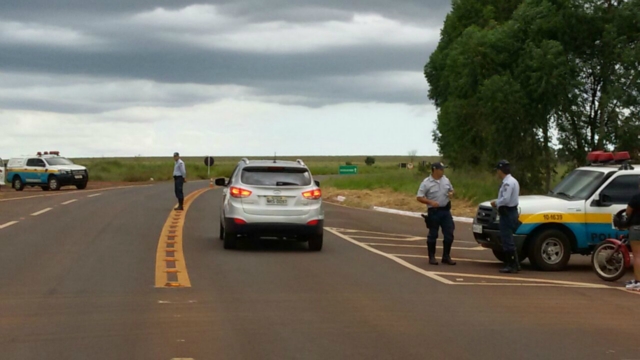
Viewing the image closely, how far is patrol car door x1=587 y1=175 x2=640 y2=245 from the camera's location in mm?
15672

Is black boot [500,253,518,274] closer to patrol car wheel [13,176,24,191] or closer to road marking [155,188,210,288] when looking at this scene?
road marking [155,188,210,288]

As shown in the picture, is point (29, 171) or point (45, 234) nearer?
point (45, 234)

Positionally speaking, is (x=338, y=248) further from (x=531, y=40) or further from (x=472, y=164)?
(x=472, y=164)

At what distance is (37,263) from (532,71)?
2348 cm

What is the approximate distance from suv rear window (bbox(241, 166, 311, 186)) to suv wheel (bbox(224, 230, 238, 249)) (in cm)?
100

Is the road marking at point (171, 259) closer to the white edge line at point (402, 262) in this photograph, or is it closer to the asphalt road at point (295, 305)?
the asphalt road at point (295, 305)

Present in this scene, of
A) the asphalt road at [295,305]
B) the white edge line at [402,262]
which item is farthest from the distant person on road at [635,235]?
the white edge line at [402,262]

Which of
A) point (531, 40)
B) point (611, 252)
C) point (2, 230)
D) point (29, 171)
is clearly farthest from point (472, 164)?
point (611, 252)

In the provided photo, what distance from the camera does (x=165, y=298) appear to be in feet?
37.8

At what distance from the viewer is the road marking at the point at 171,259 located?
1311cm

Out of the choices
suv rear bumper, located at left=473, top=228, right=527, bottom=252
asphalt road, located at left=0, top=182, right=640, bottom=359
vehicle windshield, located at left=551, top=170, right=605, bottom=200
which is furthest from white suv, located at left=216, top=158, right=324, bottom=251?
vehicle windshield, located at left=551, top=170, right=605, bottom=200

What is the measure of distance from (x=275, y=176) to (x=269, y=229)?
3.50ft

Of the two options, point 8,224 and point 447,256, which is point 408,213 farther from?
point 447,256

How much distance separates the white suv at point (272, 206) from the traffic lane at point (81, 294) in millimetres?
1683
